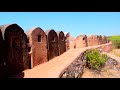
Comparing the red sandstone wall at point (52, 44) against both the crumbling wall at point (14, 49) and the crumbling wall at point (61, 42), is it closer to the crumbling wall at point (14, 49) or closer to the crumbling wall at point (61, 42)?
the crumbling wall at point (61, 42)

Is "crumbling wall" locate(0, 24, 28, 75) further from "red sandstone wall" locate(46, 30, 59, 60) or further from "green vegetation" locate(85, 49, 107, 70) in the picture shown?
"green vegetation" locate(85, 49, 107, 70)

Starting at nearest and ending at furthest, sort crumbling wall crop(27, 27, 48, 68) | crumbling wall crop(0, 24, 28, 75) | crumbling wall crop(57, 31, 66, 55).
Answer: crumbling wall crop(0, 24, 28, 75), crumbling wall crop(27, 27, 48, 68), crumbling wall crop(57, 31, 66, 55)

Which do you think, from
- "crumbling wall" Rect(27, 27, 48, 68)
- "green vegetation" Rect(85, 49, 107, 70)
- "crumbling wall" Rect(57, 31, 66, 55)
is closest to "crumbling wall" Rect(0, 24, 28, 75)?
"crumbling wall" Rect(27, 27, 48, 68)

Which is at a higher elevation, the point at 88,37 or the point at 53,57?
the point at 88,37

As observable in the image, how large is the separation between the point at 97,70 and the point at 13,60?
935 centimetres

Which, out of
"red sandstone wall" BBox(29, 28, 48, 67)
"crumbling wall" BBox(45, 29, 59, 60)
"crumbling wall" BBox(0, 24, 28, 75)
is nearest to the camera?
"crumbling wall" BBox(0, 24, 28, 75)

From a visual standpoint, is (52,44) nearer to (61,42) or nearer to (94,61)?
(61,42)

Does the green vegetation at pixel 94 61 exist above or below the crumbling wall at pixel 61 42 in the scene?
below

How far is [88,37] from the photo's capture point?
95.4 feet

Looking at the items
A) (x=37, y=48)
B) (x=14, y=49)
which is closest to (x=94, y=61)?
(x=37, y=48)

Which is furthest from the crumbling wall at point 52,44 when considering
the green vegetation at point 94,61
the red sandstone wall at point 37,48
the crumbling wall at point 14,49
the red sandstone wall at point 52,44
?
the crumbling wall at point 14,49
